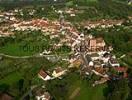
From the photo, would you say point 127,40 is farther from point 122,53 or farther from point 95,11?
point 95,11

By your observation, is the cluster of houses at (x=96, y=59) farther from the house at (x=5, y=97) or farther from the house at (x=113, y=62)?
the house at (x=5, y=97)

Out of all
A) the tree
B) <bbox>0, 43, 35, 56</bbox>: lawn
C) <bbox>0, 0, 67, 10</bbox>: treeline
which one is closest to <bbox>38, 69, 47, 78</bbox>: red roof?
<bbox>0, 43, 35, 56</bbox>: lawn

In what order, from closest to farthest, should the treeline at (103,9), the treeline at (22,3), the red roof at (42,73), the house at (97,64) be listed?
the red roof at (42,73) → the house at (97,64) → the treeline at (103,9) → the treeline at (22,3)

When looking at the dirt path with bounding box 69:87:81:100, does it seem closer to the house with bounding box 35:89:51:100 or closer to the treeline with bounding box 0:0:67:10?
the house with bounding box 35:89:51:100

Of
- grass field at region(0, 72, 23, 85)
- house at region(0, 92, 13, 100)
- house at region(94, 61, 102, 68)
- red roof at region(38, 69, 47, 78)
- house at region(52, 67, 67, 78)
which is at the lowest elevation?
house at region(94, 61, 102, 68)

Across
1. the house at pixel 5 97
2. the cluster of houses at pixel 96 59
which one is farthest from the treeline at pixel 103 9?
the house at pixel 5 97

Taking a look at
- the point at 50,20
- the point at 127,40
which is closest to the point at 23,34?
the point at 50,20

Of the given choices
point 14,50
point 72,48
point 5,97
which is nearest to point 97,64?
point 72,48

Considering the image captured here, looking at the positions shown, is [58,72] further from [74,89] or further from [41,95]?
[41,95]
